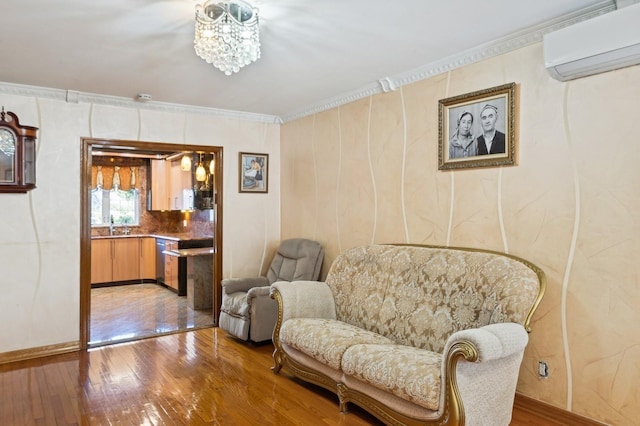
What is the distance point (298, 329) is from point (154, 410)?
1.09 meters

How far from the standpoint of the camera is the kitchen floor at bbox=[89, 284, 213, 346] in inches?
193

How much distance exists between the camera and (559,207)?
2.78m

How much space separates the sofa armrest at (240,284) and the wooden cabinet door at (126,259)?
389 cm

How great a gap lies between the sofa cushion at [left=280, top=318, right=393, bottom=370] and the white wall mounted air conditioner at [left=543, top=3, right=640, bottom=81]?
206cm

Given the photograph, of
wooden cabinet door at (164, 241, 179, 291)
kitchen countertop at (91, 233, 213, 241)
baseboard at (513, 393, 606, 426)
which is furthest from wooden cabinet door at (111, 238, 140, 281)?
baseboard at (513, 393, 606, 426)

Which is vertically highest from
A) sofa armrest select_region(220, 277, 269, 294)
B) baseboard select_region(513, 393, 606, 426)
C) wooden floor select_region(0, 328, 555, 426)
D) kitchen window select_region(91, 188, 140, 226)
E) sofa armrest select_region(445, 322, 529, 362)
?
kitchen window select_region(91, 188, 140, 226)

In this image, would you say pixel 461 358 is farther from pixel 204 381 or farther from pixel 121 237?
pixel 121 237

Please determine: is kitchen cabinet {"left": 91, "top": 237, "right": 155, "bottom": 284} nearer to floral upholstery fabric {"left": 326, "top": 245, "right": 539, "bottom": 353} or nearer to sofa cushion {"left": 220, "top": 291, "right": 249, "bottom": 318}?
sofa cushion {"left": 220, "top": 291, "right": 249, "bottom": 318}

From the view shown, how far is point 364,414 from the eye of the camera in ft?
9.54

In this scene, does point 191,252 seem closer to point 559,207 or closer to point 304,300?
point 304,300

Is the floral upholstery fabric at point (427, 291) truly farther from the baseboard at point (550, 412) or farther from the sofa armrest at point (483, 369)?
the baseboard at point (550, 412)

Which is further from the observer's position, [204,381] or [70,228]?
[70,228]

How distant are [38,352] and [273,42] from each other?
355 cm

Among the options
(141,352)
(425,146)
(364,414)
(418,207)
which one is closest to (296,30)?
(425,146)
